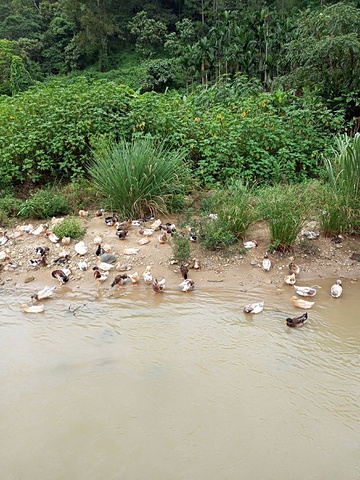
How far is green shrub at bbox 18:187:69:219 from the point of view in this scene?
5.64 meters

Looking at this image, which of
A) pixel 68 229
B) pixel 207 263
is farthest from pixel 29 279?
pixel 207 263

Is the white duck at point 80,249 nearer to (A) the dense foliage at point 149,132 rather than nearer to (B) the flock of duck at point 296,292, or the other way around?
(A) the dense foliage at point 149,132

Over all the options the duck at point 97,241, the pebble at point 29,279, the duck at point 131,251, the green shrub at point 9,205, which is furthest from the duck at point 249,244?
the green shrub at point 9,205

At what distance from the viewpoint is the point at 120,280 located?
4.26 metres

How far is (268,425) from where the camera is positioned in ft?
8.01

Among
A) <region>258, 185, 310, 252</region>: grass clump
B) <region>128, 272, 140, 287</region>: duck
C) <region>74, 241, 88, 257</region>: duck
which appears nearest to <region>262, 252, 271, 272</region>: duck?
<region>258, 185, 310, 252</region>: grass clump

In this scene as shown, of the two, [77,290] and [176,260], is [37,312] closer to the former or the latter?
[77,290]

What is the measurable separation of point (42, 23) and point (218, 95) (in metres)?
29.2

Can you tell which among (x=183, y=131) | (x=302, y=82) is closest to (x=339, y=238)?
(x=183, y=131)

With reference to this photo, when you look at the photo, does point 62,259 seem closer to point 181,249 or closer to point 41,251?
point 41,251

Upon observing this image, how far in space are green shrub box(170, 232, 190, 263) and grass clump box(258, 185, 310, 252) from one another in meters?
0.94

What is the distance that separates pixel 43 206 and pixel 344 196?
12.8 feet

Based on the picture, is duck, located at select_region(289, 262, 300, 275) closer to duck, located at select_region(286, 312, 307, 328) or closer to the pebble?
duck, located at select_region(286, 312, 307, 328)

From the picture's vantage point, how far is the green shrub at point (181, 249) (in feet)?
14.8
